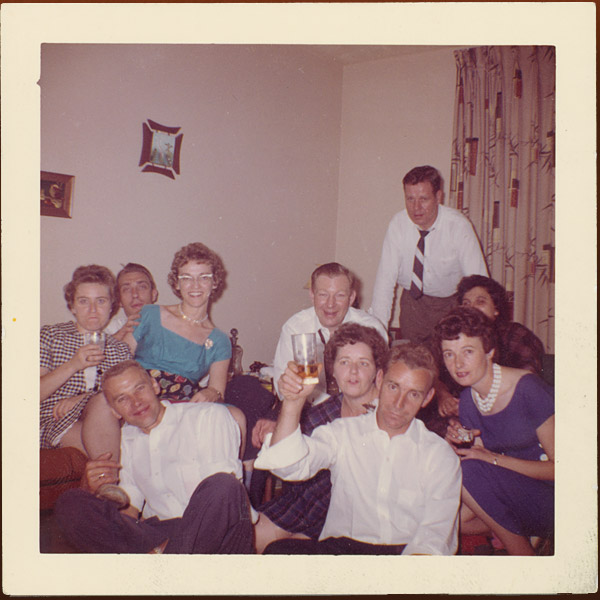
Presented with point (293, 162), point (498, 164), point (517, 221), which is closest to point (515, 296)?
point (517, 221)

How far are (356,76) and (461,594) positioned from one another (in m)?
2.28

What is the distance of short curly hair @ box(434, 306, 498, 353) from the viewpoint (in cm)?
174

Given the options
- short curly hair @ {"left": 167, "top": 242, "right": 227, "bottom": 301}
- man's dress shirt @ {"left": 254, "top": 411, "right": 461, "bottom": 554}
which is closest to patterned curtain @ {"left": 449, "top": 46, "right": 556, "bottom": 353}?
man's dress shirt @ {"left": 254, "top": 411, "right": 461, "bottom": 554}

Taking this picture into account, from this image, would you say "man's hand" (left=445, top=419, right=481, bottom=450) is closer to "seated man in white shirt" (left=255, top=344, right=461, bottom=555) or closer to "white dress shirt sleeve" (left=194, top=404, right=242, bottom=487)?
"seated man in white shirt" (left=255, top=344, right=461, bottom=555)

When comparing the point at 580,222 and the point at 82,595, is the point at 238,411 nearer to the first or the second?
the point at 82,595

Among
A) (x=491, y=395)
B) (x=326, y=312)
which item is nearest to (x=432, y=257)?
(x=326, y=312)

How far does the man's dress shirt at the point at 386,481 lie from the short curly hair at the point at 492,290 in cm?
93

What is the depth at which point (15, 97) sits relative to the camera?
4.81 ft

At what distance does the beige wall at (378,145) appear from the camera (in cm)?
295

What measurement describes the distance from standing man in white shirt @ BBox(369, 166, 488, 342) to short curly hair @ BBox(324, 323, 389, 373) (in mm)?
670

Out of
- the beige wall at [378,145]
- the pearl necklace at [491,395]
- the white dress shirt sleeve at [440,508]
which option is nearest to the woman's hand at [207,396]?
the white dress shirt sleeve at [440,508]

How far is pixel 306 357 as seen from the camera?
131 centimetres

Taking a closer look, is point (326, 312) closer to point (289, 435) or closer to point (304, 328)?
point (304, 328)

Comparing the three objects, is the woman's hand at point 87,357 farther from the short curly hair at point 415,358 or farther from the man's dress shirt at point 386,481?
the short curly hair at point 415,358
